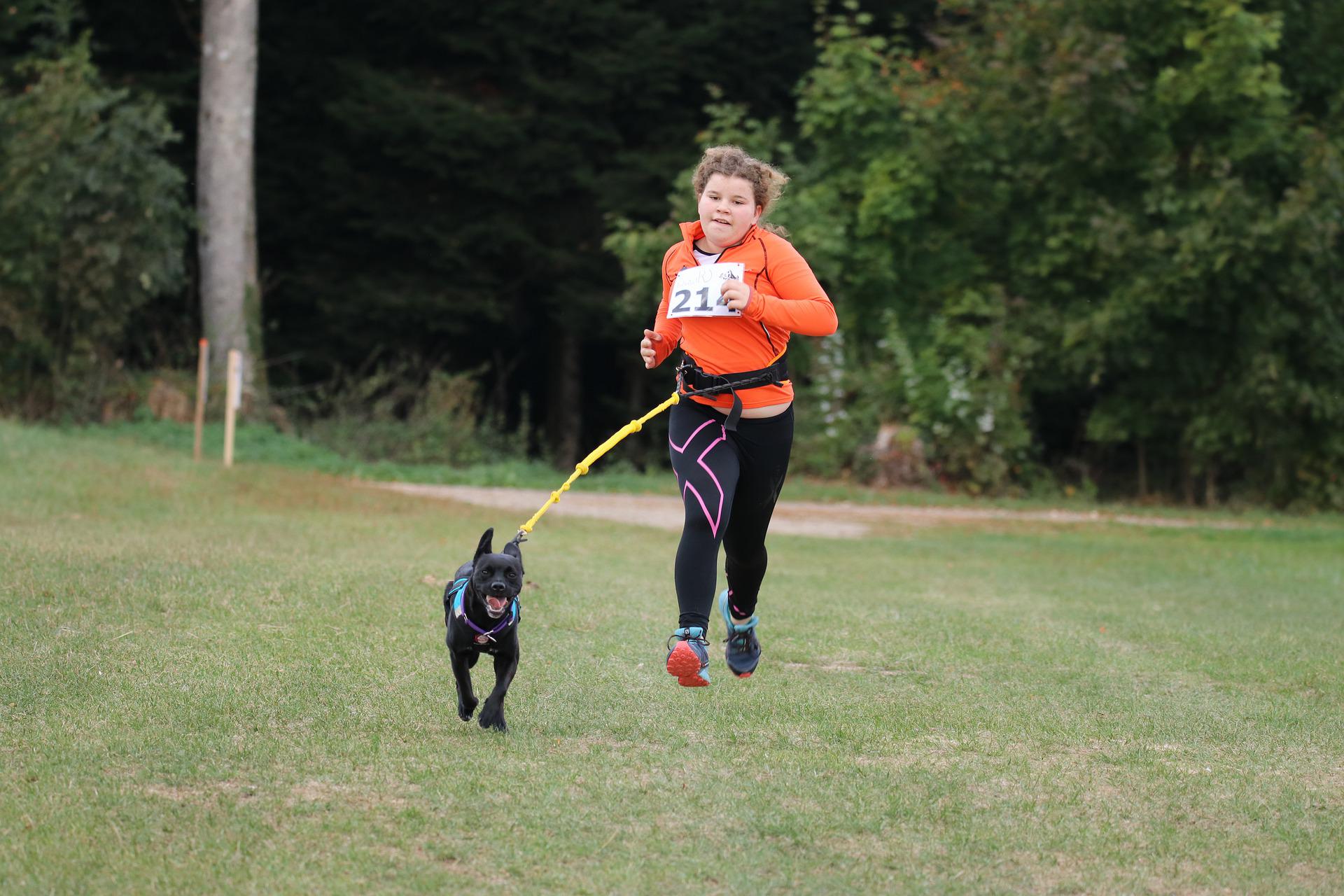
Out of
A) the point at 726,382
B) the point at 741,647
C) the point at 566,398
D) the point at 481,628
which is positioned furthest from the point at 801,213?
the point at 481,628

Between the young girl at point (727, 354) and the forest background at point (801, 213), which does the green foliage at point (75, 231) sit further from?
the young girl at point (727, 354)

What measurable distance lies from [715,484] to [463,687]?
1.24 m

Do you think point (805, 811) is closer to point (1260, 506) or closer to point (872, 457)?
point (872, 457)

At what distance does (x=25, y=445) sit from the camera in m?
16.4

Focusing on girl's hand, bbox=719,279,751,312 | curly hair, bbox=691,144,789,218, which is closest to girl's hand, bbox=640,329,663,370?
girl's hand, bbox=719,279,751,312

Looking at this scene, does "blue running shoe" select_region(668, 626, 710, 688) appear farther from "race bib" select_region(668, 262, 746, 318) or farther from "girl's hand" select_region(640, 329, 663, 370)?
"race bib" select_region(668, 262, 746, 318)

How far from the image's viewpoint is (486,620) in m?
5.50

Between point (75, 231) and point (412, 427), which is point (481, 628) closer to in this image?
point (75, 231)

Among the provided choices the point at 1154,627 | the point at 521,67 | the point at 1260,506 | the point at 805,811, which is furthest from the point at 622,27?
the point at 805,811

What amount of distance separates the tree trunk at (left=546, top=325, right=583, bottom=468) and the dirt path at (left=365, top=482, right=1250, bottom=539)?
26.8 ft

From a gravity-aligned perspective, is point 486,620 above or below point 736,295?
below

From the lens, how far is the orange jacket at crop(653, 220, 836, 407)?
6086mm

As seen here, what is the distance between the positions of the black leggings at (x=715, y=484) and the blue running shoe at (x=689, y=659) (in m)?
0.09

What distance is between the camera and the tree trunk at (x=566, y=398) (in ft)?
90.0
